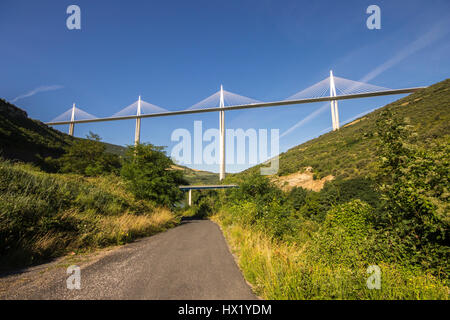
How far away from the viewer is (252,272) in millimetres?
3777

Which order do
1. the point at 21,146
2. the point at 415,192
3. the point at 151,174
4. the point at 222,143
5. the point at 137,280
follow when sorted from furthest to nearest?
the point at 222,143
the point at 21,146
the point at 151,174
the point at 415,192
the point at 137,280

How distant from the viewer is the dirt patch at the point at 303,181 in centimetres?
2709

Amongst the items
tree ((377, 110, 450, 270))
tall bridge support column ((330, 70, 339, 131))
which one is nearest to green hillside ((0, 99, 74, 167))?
tree ((377, 110, 450, 270))

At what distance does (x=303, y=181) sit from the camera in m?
30.4

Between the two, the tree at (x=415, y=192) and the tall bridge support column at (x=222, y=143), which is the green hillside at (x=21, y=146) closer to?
the tall bridge support column at (x=222, y=143)

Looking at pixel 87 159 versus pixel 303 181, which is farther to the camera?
pixel 303 181

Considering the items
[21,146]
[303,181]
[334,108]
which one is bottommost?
[303,181]

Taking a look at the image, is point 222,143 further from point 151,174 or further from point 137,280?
point 137,280

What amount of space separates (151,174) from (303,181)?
24.6 m

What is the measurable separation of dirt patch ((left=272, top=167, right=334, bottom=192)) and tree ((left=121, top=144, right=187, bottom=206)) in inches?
678
